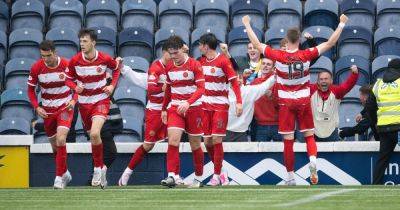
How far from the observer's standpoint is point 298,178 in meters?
15.4

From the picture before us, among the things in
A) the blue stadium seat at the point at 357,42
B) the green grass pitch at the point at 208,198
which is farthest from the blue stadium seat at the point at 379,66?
the green grass pitch at the point at 208,198

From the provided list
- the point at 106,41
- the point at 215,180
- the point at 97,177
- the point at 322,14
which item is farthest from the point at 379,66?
the point at 97,177

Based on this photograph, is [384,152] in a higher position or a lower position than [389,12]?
lower

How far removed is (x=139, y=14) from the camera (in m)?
19.4

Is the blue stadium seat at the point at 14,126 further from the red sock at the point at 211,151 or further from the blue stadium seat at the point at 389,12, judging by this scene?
the blue stadium seat at the point at 389,12

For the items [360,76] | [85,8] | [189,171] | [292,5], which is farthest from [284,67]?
[85,8]

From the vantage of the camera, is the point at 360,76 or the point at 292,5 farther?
the point at 292,5

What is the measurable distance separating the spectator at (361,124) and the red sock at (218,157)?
76.7 inches

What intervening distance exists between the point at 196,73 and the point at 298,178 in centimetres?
262

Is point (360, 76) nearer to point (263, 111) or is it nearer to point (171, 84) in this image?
point (263, 111)

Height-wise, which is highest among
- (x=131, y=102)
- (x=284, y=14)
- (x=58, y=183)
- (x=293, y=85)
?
(x=284, y=14)

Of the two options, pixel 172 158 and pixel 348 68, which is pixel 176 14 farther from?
pixel 172 158

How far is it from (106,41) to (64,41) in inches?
28.4

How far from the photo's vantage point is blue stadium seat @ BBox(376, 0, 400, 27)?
18734mm
